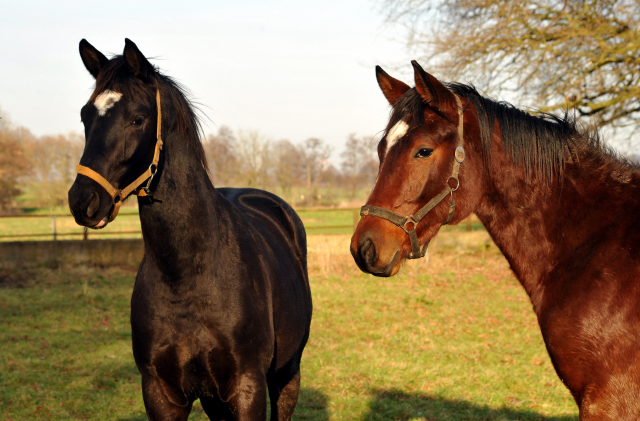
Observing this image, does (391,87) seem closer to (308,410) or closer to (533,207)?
(533,207)

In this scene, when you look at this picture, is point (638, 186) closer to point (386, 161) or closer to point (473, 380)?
point (386, 161)

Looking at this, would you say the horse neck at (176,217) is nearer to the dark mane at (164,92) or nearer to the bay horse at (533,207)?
the dark mane at (164,92)

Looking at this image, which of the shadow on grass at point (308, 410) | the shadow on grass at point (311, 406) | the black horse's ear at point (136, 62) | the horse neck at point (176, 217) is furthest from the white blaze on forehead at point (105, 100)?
the shadow on grass at point (311, 406)

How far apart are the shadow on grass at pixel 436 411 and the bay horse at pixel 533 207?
2612 mm

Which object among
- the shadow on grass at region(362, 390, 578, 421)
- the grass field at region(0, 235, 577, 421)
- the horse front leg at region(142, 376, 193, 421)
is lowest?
the grass field at region(0, 235, 577, 421)

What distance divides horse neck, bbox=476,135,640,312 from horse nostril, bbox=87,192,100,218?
71.2 inches

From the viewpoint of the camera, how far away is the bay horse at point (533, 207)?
6.56ft

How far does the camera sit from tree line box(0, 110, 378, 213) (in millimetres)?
21281

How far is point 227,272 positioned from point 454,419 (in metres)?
2.89

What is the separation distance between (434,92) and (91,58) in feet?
5.96

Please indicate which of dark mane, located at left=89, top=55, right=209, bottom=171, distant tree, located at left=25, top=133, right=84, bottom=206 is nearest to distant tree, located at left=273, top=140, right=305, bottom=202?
distant tree, located at left=25, top=133, right=84, bottom=206

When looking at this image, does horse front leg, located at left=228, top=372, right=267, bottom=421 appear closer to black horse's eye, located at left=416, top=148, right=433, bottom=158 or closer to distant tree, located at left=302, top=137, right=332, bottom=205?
black horse's eye, located at left=416, top=148, right=433, bottom=158

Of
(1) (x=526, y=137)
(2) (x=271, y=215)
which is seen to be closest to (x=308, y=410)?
(2) (x=271, y=215)

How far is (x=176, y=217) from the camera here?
2557 mm
